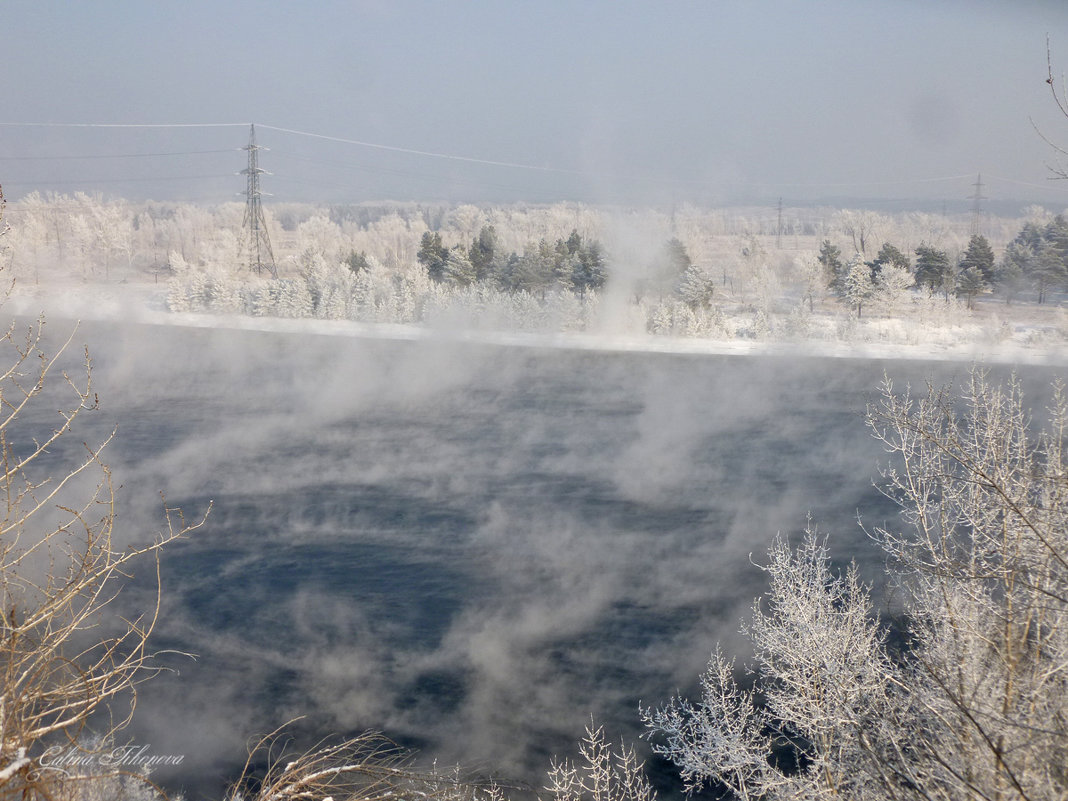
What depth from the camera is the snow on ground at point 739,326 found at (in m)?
15.1

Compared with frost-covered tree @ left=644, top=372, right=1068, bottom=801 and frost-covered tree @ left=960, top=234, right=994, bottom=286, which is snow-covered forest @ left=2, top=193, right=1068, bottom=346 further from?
frost-covered tree @ left=644, top=372, right=1068, bottom=801

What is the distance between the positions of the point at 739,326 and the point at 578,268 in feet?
13.8

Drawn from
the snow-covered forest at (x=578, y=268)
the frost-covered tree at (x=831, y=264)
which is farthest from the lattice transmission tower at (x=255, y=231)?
the frost-covered tree at (x=831, y=264)

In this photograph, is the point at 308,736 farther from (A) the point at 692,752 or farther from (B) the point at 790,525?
(B) the point at 790,525

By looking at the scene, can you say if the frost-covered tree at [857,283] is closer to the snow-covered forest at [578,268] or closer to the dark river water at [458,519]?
the snow-covered forest at [578,268]

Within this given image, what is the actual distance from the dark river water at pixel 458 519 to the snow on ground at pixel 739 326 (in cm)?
42

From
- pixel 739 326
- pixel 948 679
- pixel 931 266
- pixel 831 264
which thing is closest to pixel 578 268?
pixel 739 326

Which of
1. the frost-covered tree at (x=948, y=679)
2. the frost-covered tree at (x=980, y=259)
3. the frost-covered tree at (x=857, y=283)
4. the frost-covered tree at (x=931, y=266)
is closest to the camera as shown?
the frost-covered tree at (x=948, y=679)

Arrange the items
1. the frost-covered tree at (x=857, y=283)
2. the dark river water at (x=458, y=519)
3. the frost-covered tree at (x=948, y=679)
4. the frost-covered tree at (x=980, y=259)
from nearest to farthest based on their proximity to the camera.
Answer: the frost-covered tree at (x=948, y=679), the dark river water at (x=458, y=519), the frost-covered tree at (x=980, y=259), the frost-covered tree at (x=857, y=283)

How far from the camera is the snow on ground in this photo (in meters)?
15.1

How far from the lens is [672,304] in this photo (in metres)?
18.3

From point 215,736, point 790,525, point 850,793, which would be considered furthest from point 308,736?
point 790,525

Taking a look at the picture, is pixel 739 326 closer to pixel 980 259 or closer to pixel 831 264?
pixel 831 264

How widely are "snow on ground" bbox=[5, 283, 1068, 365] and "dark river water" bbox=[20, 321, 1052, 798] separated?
0.42 meters
